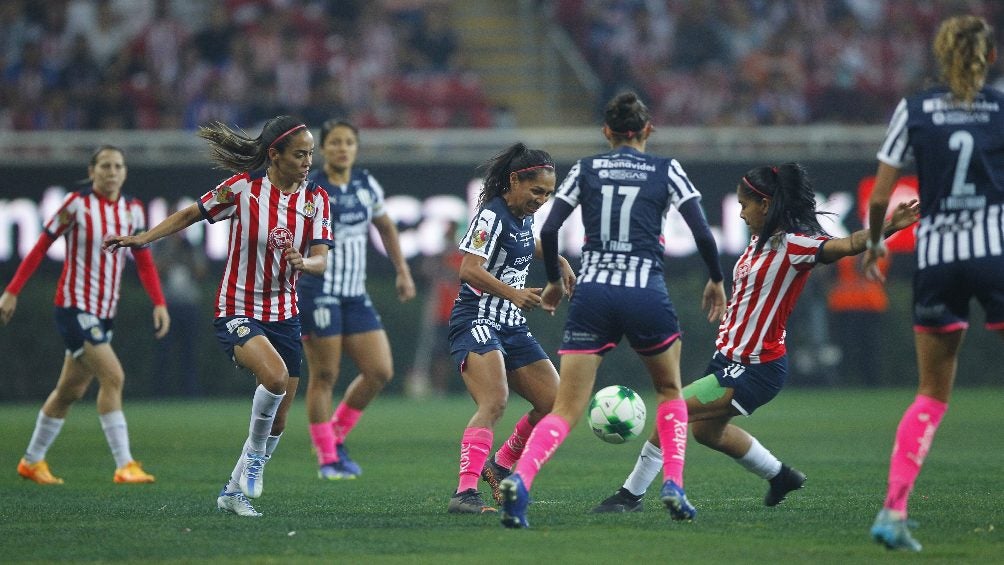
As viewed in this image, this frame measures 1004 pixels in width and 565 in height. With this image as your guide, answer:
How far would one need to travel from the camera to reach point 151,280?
1073 cm

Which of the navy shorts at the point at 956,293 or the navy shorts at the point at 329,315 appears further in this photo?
the navy shorts at the point at 329,315

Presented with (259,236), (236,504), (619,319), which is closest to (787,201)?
(619,319)

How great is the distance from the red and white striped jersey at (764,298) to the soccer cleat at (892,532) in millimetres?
1864

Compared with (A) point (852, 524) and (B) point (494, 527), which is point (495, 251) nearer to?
(B) point (494, 527)

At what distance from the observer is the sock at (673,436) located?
24.0ft

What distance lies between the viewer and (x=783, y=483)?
818cm

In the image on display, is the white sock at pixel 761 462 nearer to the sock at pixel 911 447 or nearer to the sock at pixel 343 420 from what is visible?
the sock at pixel 911 447

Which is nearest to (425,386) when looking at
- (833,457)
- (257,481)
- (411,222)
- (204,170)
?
(411,222)

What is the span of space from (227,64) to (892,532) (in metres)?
17.3

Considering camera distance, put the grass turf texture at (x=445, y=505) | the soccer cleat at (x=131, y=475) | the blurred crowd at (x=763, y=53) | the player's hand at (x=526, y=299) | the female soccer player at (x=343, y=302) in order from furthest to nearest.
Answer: the blurred crowd at (x=763, y=53) < the female soccer player at (x=343, y=302) < the soccer cleat at (x=131, y=475) < the player's hand at (x=526, y=299) < the grass turf texture at (x=445, y=505)

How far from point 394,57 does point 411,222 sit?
4.05 meters

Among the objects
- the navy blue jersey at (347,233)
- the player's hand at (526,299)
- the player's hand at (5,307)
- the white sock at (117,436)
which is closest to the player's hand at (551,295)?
the player's hand at (526,299)

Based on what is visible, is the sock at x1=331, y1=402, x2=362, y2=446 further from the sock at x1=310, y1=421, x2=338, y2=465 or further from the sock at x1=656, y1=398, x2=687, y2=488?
the sock at x1=656, y1=398, x2=687, y2=488

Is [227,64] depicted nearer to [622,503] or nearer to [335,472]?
[335,472]
